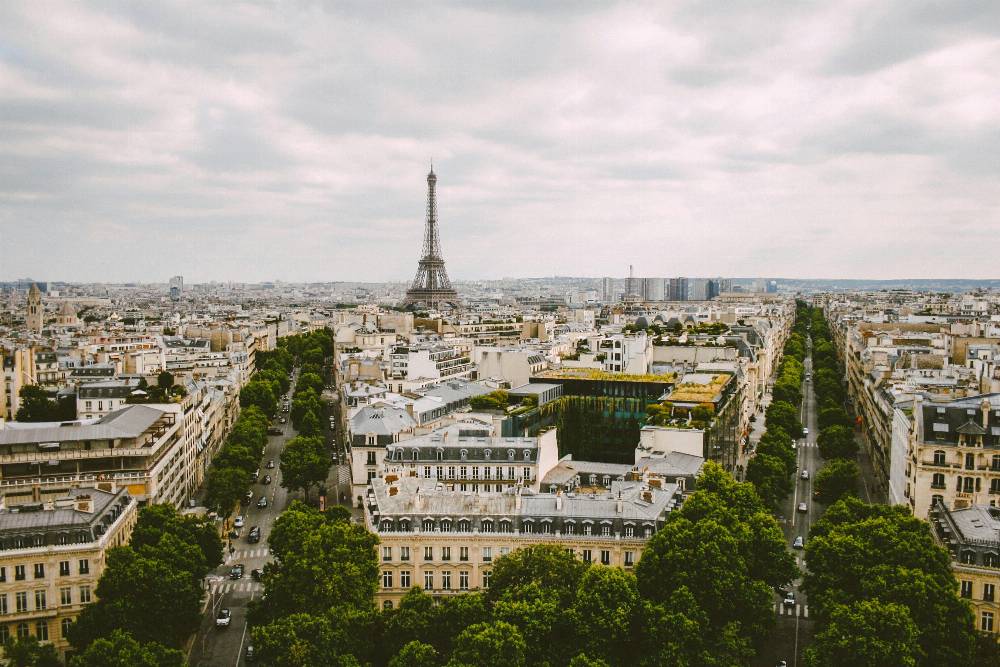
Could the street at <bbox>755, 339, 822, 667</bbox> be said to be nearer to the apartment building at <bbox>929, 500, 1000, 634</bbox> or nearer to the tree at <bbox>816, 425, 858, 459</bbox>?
the tree at <bbox>816, 425, 858, 459</bbox>

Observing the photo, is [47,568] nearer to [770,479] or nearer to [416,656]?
[416,656]

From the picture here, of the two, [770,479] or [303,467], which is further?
[303,467]

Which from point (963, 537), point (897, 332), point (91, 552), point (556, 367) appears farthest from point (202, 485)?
point (897, 332)

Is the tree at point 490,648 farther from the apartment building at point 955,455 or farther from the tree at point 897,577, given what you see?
the apartment building at point 955,455

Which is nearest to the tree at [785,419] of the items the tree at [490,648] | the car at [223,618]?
the car at [223,618]

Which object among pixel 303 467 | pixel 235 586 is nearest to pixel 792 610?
pixel 235 586
